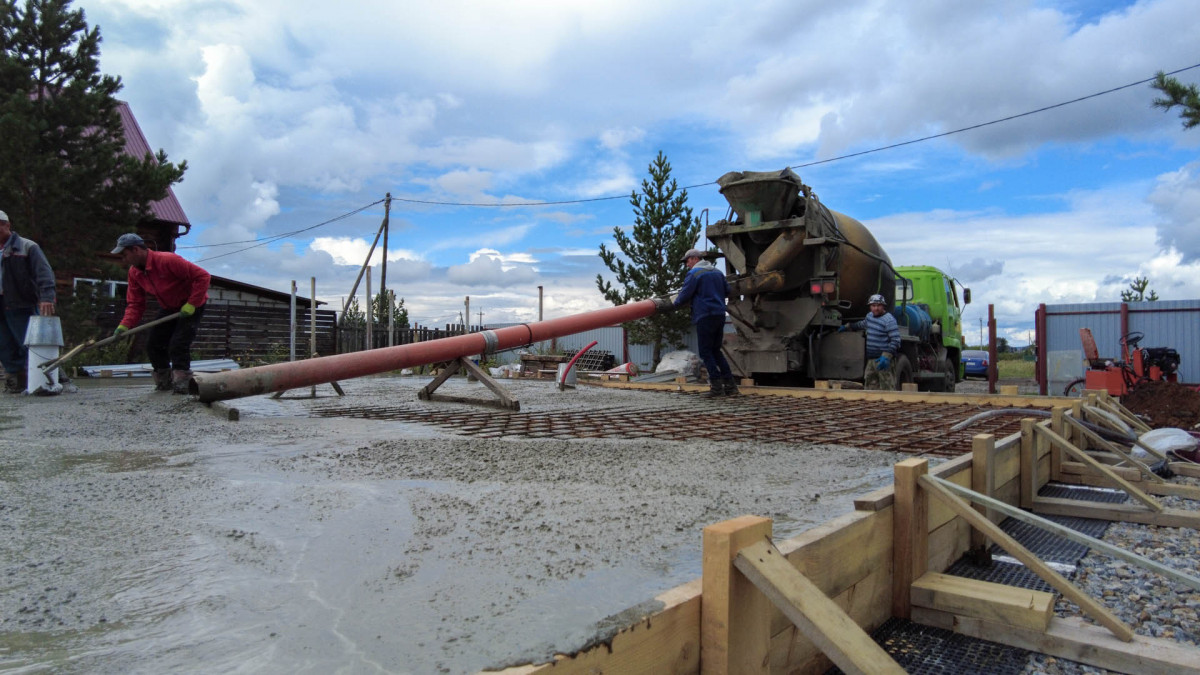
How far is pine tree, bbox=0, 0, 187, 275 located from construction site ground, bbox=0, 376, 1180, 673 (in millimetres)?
A: 8105

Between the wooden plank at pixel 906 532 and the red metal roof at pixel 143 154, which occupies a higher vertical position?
the red metal roof at pixel 143 154

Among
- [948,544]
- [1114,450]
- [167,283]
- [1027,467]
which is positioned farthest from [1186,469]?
[167,283]

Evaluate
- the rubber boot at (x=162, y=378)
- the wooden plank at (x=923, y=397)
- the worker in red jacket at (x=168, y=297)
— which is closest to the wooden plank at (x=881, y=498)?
the wooden plank at (x=923, y=397)

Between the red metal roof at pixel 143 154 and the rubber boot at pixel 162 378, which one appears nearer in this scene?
the rubber boot at pixel 162 378

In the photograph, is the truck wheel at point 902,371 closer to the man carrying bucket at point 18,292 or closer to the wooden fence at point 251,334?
the man carrying bucket at point 18,292

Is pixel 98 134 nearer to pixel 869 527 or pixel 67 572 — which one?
pixel 67 572

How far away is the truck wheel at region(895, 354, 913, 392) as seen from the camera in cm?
884

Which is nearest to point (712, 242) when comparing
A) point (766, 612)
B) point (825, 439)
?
point (825, 439)

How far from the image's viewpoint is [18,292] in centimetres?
664

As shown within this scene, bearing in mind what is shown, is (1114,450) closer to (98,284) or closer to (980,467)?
(980,467)

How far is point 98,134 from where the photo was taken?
11523 mm

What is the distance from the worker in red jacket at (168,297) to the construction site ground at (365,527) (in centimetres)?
170

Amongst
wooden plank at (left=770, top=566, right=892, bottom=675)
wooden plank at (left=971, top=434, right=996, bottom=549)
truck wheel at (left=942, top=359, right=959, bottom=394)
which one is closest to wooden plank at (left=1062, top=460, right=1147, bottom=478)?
wooden plank at (left=971, top=434, right=996, bottom=549)

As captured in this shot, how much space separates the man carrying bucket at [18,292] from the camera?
6.52 m
